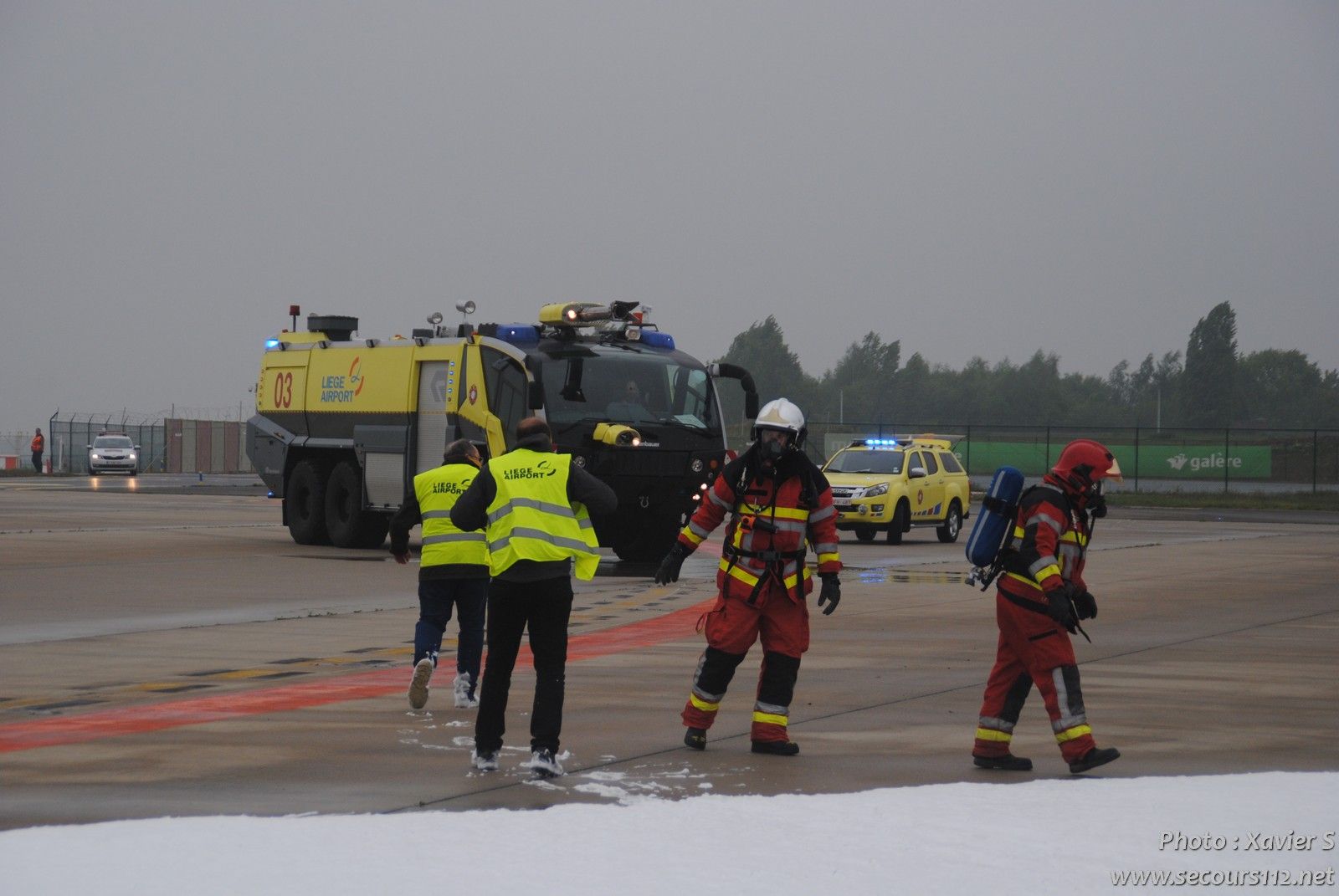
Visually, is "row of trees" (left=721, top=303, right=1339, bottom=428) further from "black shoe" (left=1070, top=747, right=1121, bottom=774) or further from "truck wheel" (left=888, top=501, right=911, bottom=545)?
"black shoe" (left=1070, top=747, right=1121, bottom=774)

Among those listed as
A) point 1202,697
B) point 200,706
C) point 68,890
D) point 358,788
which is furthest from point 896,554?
point 68,890

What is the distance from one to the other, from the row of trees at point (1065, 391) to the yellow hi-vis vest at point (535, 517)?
84674 millimetres

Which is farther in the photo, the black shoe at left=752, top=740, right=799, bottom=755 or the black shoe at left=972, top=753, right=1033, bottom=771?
the black shoe at left=752, top=740, right=799, bottom=755

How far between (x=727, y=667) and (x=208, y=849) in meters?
3.23

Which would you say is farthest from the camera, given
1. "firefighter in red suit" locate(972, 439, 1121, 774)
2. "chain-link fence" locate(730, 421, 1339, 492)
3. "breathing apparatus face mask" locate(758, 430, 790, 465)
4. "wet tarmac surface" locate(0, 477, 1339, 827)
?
"chain-link fence" locate(730, 421, 1339, 492)

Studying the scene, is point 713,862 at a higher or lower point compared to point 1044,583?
lower

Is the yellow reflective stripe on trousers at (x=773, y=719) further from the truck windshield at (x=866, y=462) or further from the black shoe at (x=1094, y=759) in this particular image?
the truck windshield at (x=866, y=462)

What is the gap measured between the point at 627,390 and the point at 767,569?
41.6ft

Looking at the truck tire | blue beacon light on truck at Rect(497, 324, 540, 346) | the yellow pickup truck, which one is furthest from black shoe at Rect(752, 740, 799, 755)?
the yellow pickup truck

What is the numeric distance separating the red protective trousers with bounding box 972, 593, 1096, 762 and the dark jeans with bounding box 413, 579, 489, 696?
340 centimetres

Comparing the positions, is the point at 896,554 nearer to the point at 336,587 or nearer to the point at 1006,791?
the point at 336,587

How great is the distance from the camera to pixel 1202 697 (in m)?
10.8

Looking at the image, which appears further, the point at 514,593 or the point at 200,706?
the point at 200,706

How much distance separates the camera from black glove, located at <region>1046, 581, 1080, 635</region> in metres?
8.06
